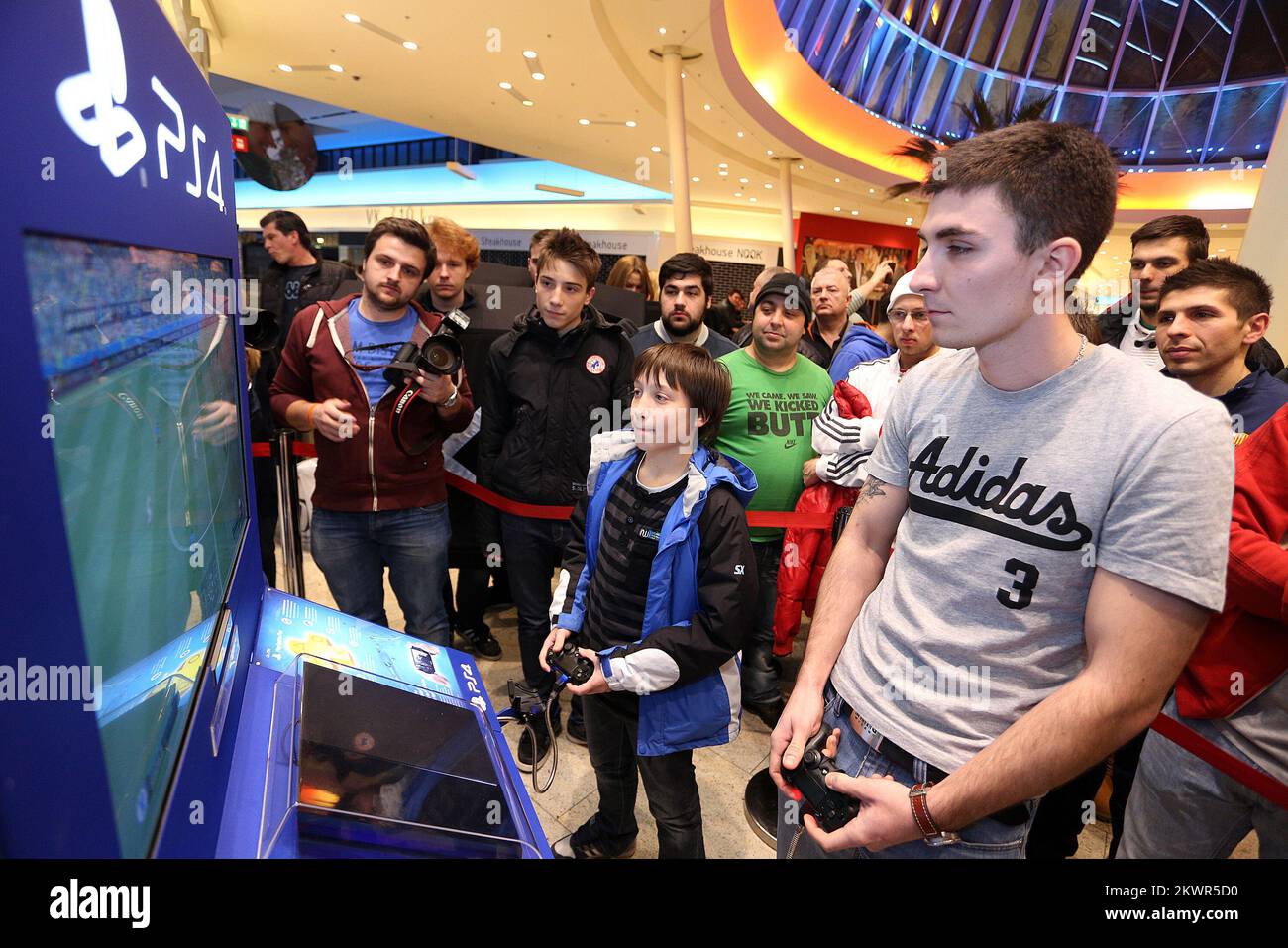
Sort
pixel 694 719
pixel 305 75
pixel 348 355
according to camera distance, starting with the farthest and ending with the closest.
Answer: pixel 305 75
pixel 348 355
pixel 694 719

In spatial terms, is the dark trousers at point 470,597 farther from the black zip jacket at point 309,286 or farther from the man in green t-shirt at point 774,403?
the black zip jacket at point 309,286

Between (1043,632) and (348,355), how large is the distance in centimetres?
235

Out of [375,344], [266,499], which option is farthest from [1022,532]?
[266,499]

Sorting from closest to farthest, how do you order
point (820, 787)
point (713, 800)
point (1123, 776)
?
1. point (820, 787)
2. point (1123, 776)
3. point (713, 800)

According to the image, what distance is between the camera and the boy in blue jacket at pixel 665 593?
1.83 metres

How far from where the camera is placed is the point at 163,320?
2.89ft

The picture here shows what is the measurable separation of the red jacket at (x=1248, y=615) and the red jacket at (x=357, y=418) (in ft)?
7.54

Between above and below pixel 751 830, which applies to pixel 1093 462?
above

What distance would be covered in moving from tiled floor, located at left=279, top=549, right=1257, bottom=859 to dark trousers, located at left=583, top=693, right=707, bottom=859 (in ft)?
0.85

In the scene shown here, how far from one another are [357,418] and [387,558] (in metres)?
0.58

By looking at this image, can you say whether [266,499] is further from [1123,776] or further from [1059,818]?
[1123,776]

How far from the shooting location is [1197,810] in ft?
5.45
